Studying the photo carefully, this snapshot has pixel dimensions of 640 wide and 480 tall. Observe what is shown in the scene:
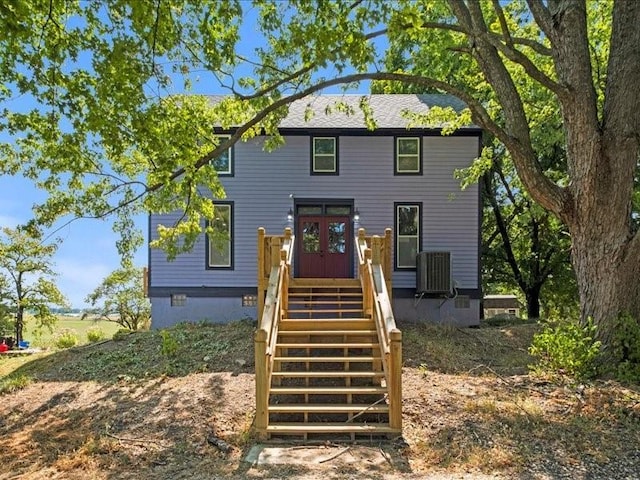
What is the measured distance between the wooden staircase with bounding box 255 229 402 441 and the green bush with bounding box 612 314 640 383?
328cm

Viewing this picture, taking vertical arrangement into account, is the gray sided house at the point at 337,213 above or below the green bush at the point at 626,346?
above

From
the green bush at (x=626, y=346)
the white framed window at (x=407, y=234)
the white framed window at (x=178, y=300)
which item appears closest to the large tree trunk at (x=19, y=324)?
the white framed window at (x=178, y=300)

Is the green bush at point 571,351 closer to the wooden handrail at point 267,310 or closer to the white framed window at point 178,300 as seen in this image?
the wooden handrail at point 267,310

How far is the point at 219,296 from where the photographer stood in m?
13.2

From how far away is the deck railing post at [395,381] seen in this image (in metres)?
5.49

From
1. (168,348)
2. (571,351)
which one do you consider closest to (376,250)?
(571,351)

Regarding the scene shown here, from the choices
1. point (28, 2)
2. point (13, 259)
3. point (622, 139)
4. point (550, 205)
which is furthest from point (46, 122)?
point (13, 259)

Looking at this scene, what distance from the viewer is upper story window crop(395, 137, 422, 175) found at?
43.9 feet

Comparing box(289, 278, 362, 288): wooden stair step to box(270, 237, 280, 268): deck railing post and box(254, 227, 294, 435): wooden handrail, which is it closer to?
box(254, 227, 294, 435): wooden handrail

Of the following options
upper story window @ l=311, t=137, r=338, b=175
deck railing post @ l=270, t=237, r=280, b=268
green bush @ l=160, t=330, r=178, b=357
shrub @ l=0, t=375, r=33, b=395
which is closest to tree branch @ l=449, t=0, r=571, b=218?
deck railing post @ l=270, t=237, r=280, b=268

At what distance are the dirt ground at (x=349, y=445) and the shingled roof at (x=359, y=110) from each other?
773 centimetres

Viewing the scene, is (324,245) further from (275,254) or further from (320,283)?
(275,254)

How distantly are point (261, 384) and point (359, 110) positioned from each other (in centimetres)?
1058

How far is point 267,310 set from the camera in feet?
21.1
